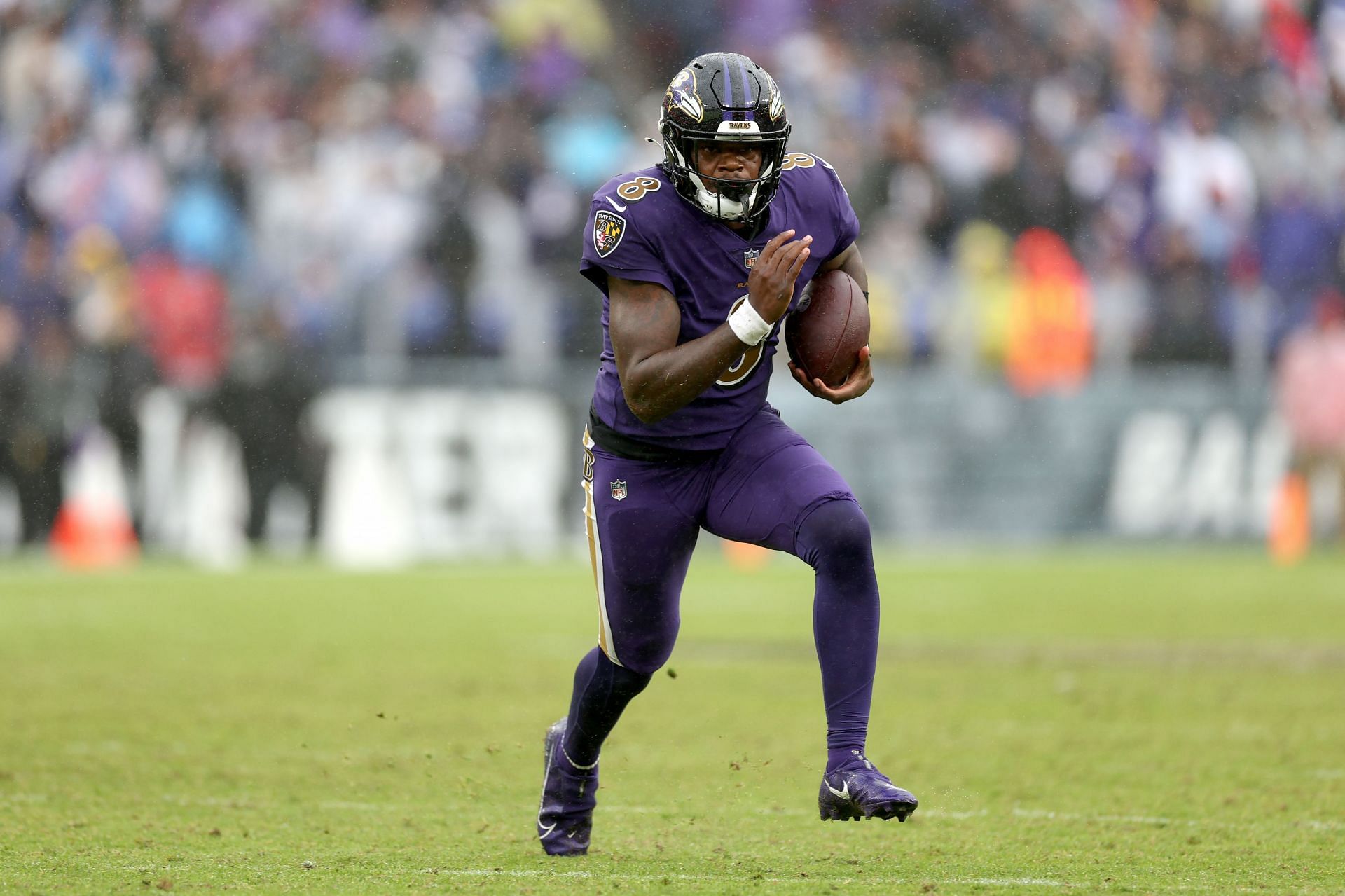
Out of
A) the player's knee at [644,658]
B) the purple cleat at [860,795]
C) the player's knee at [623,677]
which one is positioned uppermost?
the player's knee at [644,658]

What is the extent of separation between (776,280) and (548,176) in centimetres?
1126

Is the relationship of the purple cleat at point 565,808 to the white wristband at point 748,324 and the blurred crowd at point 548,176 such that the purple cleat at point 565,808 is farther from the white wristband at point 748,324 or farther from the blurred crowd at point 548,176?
the blurred crowd at point 548,176

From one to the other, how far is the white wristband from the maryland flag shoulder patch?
382 millimetres

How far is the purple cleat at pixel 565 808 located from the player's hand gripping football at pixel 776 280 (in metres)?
1.34

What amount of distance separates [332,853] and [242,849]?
222 millimetres

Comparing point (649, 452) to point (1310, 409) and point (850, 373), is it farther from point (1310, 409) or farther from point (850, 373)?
point (1310, 409)

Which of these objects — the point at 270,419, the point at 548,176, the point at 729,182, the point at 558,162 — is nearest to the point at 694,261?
the point at 729,182

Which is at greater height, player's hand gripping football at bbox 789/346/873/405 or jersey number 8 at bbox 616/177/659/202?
jersey number 8 at bbox 616/177/659/202

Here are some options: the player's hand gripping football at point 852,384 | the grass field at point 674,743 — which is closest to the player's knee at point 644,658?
the grass field at point 674,743

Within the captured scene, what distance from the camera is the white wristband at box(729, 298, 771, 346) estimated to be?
4.45 metres

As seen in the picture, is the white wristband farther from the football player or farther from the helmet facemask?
the helmet facemask

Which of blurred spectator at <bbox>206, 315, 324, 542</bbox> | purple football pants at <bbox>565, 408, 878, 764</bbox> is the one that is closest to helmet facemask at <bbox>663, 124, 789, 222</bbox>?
purple football pants at <bbox>565, 408, 878, 764</bbox>

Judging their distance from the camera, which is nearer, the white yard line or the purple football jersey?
the white yard line

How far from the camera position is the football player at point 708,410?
14.9 feet
